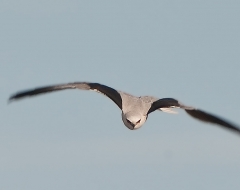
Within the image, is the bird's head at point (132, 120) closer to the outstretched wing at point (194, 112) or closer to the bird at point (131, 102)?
the bird at point (131, 102)

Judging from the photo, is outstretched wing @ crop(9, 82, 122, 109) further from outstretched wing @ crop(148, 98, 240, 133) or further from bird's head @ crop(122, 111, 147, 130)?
outstretched wing @ crop(148, 98, 240, 133)

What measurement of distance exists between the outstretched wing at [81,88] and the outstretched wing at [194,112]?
1002 mm

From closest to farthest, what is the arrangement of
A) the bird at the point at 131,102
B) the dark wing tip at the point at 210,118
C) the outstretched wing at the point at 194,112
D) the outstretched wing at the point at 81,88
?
the dark wing tip at the point at 210,118 → the outstretched wing at the point at 194,112 → the bird at the point at 131,102 → the outstretched wing at the point at 81,88

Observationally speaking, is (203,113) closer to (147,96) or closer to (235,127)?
(235,127)

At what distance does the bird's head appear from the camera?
24547mm

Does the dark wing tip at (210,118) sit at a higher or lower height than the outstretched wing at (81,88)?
lower

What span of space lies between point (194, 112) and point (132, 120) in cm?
156

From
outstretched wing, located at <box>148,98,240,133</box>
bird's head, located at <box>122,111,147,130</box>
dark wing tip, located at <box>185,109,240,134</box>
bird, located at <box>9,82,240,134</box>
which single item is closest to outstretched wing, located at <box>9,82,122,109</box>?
bird, located at <box>9,82,240,134</box>

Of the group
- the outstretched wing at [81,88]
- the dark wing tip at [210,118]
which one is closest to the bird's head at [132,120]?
the outstretched wing at [81,88]

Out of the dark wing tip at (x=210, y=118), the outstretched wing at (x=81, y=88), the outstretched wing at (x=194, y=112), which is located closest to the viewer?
the dark wing tip at (x=210, y=118)

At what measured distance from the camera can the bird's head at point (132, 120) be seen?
80.5 ft

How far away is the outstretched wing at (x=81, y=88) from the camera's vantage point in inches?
1001

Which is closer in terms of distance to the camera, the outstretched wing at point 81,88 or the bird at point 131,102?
the bird at point 131,102

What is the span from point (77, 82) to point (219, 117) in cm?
432
